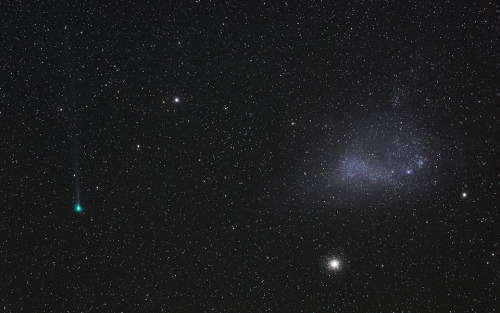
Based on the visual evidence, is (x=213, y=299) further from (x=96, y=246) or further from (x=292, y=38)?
(x=292, y=38)

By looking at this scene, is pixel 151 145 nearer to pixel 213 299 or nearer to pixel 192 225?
pixel 192 225

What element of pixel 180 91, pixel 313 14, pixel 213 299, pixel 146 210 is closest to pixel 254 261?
pixel 213 299

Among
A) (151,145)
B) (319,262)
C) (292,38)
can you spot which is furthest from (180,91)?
(319,262)

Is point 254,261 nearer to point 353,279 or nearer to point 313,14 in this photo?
point 353,279

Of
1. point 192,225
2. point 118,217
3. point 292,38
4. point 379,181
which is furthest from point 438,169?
point 118,217

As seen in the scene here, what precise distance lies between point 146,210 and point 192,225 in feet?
0.34

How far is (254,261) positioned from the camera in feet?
2.30

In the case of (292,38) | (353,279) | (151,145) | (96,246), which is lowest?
(353,279)

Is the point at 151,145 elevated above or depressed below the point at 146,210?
A: above

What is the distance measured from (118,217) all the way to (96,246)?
0.08 meters

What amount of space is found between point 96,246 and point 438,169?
29.8 inches

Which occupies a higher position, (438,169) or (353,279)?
(438,169)

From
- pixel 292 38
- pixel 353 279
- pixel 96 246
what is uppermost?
pixel 292 38

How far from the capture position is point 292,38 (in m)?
0.68
